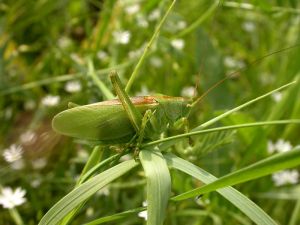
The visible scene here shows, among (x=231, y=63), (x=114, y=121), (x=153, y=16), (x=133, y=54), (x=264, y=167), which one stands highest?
(x=153, y=16)

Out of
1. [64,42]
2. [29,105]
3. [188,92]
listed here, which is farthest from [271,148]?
[64,42]

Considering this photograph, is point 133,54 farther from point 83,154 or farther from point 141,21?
point 83,154

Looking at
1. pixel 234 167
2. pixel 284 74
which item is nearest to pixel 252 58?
pixel 284 74

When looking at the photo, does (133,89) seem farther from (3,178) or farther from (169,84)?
(3,178)

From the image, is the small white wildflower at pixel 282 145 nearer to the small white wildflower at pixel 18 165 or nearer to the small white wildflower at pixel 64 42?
the small white wildflower at pixel 18 165

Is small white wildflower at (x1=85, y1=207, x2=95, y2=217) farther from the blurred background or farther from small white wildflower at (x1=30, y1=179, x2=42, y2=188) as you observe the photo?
small white wildflower at (x1=30, y1=179, x2=42, y2=188)

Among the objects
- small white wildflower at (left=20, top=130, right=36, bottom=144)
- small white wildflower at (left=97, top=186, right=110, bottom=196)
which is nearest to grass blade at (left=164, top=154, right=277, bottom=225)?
small white wildflower at (left=20, top=130, right=36, bottom=144)
